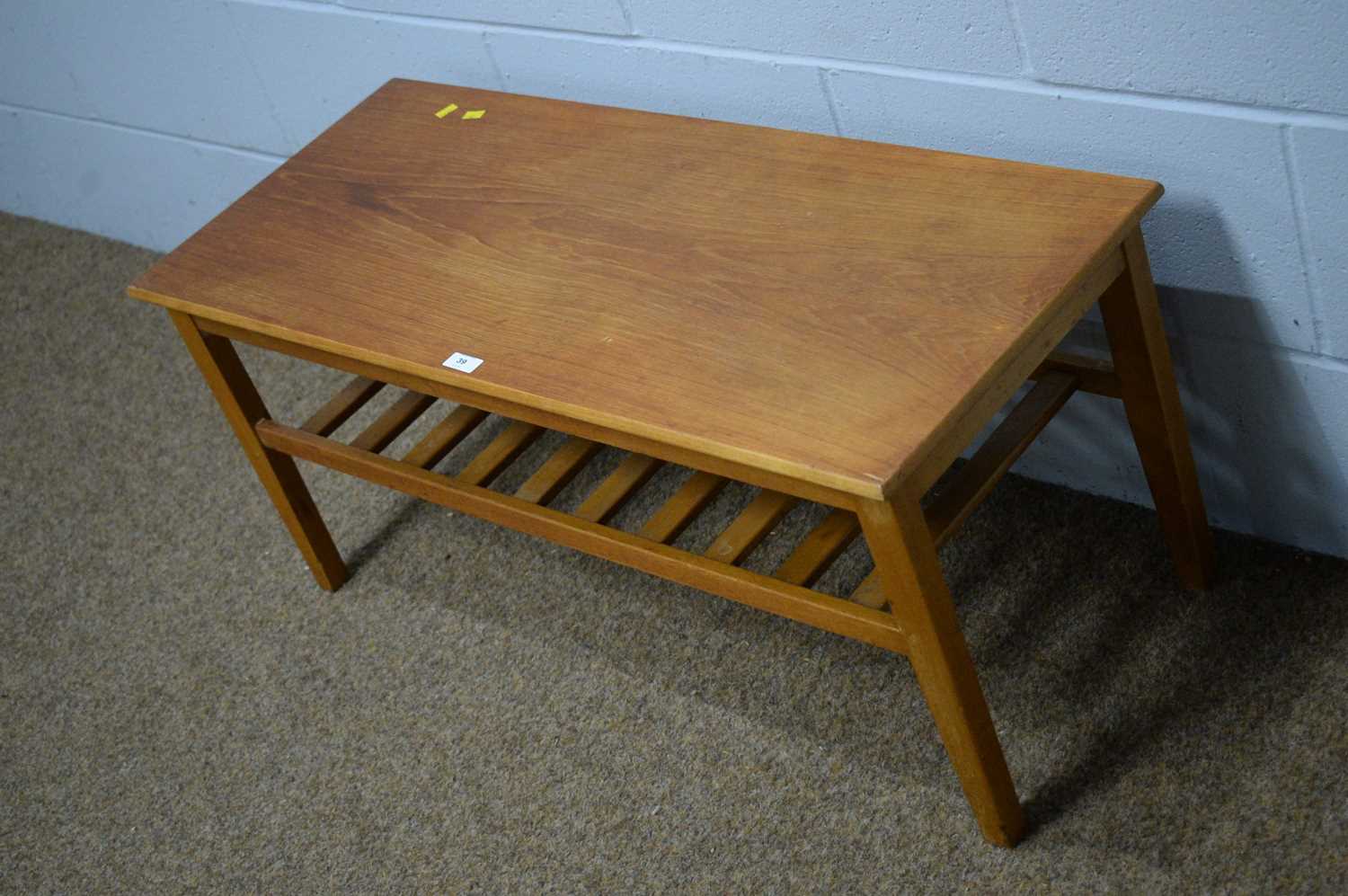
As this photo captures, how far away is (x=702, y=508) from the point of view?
69.1 inches

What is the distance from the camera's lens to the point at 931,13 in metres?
1.66

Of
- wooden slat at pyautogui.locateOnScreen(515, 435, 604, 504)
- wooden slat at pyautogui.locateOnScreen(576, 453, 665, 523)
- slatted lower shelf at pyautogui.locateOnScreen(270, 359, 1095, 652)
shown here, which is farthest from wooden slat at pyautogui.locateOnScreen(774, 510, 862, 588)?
wooden slat at pyautogui.locateOnScreen(515, 435, 604, 504)

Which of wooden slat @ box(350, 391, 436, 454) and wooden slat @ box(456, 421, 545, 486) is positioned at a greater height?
wooden slat @ box(350, 391, 436, 454)

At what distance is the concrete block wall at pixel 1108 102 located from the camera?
149 centimetres

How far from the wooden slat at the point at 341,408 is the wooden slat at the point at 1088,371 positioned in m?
0.93

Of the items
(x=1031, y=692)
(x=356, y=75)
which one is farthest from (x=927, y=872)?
(x=356, y=75)

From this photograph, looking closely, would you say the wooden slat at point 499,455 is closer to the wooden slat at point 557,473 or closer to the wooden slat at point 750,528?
the wooden slat at point 557,473

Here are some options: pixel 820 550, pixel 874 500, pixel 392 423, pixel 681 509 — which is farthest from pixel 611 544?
pixel 392 423

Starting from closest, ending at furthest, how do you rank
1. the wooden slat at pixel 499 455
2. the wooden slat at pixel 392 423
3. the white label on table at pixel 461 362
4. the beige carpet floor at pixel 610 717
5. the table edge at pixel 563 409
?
the table edge at pixel 563 409, the white label on table at pixel 461 362, the beige carpet floor at pixel 610 717, the wooden slat at pixel 499 455, the wooden slat at pixel 392 423

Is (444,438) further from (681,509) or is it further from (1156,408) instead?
(1156,408)

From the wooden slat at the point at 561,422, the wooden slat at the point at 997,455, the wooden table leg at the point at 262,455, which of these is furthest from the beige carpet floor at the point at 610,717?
the wooden slat at the point at 561,422

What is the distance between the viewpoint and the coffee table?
54.4 inches

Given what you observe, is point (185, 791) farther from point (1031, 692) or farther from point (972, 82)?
point (972, 82)

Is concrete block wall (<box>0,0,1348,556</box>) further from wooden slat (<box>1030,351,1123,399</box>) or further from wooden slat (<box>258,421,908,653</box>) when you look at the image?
wooden slat (<box>258,421,908,653</box>)
